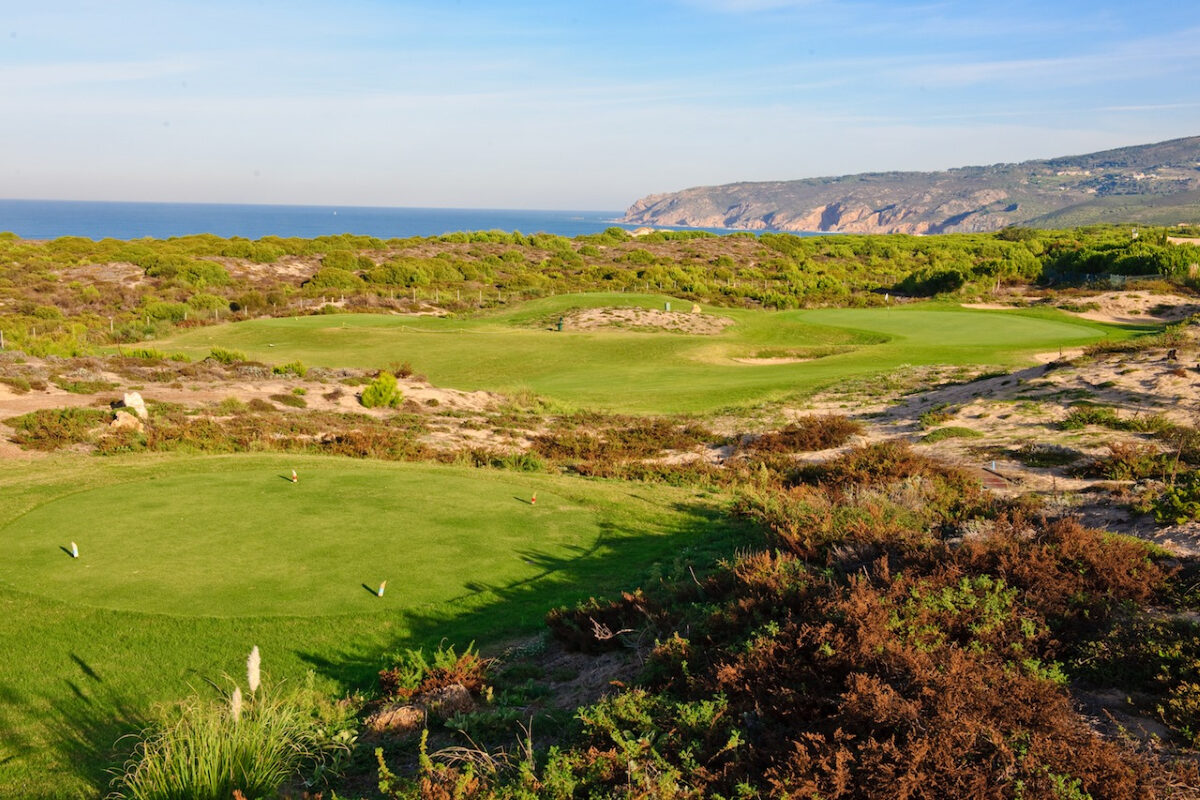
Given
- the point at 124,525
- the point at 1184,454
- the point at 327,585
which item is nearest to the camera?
the point at 327,585

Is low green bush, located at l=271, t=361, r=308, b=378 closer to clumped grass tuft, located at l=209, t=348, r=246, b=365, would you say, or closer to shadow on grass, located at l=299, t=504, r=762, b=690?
clumped grass tuft, located at l=209, t=348, r=246, b=365

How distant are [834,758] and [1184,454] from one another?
1106cm

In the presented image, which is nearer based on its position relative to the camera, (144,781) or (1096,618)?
(144,781)

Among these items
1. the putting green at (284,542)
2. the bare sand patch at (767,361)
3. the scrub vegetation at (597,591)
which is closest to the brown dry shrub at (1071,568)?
the scrub vegetation at (597,591)

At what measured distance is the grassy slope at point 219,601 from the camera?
6.24 m

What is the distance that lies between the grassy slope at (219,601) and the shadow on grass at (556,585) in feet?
0.07

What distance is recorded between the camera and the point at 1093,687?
543 centimetres

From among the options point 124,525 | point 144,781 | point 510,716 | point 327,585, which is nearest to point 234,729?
Answer: point 144,781

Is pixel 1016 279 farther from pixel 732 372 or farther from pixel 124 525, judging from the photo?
pixel 124 525

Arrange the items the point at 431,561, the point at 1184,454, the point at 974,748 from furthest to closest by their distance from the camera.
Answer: the point at 1184,454, the point at 431,561, the point at 974,748

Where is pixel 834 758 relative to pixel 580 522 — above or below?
above

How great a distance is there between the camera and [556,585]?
9.27m

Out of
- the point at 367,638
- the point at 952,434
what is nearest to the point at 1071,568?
the point at 367,638

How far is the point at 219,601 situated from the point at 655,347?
30.9 metres
